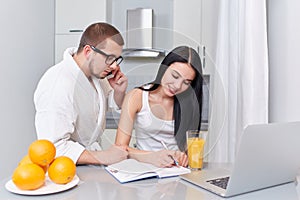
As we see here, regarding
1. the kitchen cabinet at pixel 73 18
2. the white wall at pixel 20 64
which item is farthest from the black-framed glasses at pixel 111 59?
the kitchen cabinet at pixel 73 18

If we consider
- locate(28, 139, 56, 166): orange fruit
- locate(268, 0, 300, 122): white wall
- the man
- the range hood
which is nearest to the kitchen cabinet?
locate(268, 0, 300, 122): white wall

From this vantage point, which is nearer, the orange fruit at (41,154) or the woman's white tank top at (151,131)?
the orange fruit at (41,154)

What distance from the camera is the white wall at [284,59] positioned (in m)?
1.38

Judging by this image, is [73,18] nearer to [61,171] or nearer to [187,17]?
[187,17]

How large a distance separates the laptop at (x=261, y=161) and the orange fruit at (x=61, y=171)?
1.08 ft

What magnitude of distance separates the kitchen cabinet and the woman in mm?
2027

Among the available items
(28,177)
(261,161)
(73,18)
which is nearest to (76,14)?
(73,18)

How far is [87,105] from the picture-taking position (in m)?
1.04

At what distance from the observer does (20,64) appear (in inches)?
97.1

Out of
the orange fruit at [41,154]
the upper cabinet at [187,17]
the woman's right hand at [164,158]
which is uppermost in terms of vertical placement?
the upper cabinet at [187,17]

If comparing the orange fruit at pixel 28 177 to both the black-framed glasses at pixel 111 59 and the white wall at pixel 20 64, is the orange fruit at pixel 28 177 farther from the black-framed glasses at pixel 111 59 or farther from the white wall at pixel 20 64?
the white wall at pixel 20 64

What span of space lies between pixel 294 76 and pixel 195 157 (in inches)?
25.8

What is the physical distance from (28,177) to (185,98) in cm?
52

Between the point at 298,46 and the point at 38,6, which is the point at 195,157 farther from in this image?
the point at 38,6
